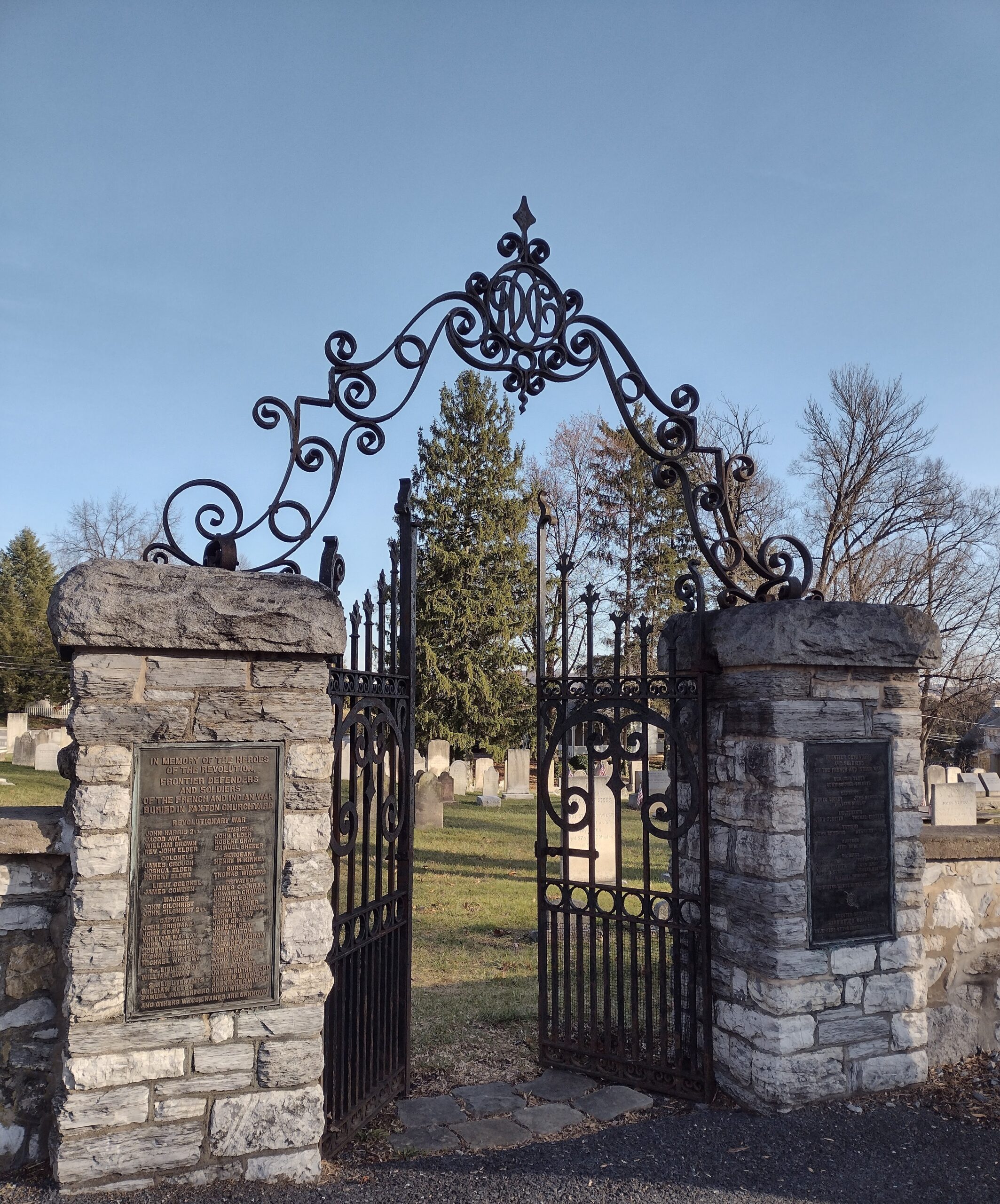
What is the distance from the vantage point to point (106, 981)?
3148mm

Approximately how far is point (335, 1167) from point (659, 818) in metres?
2.32

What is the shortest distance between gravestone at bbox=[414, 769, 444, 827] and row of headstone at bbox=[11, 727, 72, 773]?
929 centimetres

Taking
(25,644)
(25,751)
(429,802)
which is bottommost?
(429,802)

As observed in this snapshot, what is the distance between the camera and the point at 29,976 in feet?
11.0

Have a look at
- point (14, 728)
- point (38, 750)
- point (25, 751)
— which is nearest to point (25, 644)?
point (14, 728)

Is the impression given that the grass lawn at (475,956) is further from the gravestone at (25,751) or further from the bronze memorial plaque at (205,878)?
the gravestone at (25,751)

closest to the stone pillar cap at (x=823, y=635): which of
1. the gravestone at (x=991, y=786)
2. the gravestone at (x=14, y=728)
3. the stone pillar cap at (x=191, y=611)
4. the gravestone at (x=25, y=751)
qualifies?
the stone pillar cap at (x=191, y=611)

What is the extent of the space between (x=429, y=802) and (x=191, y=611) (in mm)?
11110

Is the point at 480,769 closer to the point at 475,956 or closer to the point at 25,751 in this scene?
the point at 25,751

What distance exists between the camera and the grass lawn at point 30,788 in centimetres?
1287

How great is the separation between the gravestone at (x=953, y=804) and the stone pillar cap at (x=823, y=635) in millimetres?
12334

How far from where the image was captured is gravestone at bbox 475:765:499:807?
17625 mm

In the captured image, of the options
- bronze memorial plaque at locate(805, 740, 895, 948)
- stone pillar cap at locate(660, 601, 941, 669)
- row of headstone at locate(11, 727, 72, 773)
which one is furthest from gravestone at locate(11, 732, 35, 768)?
bronze memorial plaque at locate(805, 740, 895, 948)

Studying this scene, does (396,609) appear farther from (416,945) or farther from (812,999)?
(416,945)
